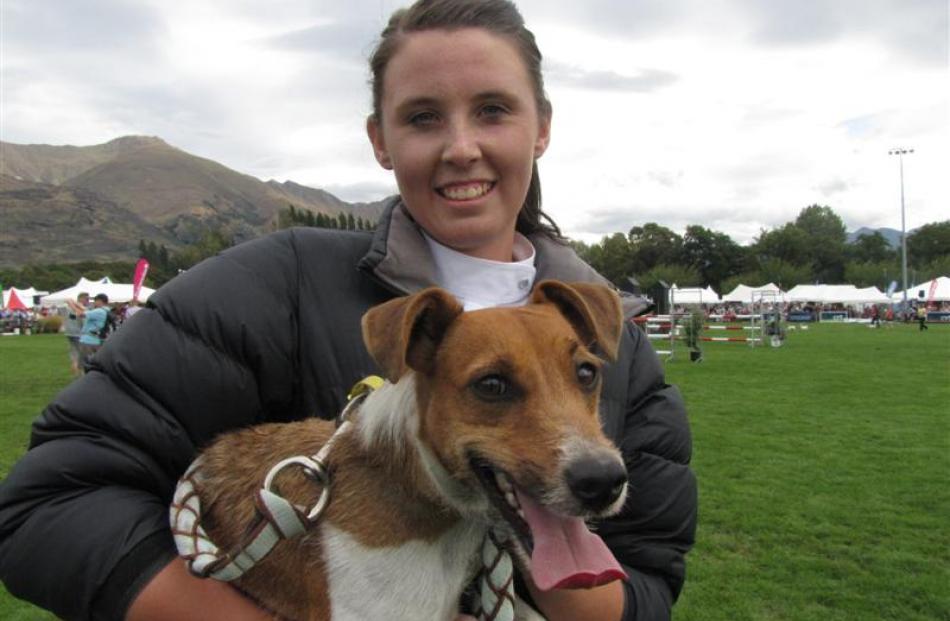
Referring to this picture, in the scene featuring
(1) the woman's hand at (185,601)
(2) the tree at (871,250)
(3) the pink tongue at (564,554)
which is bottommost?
(1) the woman's hand at (185,601)

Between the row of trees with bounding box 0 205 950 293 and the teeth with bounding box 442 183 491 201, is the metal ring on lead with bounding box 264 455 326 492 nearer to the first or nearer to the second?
the teeth with bounding box 442 183 491 201

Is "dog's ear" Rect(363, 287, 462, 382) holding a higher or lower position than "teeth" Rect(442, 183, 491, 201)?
lower

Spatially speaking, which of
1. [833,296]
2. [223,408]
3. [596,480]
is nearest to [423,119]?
[223,408]

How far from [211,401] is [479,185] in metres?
1.26

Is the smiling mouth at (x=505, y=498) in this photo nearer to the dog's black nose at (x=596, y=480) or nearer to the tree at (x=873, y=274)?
the dog's black nose at (x=596, y=480)

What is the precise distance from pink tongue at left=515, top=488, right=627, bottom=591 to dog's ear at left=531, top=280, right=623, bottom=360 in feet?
2.45

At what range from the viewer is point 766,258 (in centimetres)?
13925

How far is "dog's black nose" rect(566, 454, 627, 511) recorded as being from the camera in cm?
222

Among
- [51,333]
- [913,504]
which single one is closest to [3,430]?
[913,504]

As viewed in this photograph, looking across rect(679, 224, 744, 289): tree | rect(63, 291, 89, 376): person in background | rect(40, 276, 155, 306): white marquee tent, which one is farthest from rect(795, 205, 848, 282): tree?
rect(63, 291, 89, 376): person in background

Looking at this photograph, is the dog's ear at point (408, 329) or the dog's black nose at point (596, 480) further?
the dog's ear at point (408, 329)

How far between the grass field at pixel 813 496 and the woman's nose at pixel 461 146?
551 centimetres

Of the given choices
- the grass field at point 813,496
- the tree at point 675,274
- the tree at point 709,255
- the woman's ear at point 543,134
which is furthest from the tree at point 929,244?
the woman's ear at point 543,134

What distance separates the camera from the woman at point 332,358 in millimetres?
2201
